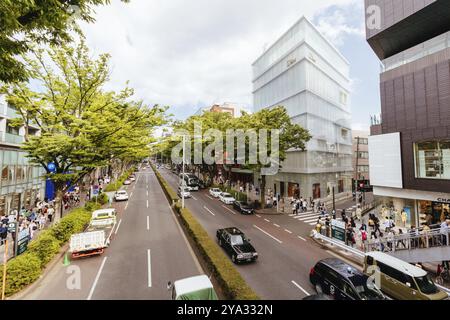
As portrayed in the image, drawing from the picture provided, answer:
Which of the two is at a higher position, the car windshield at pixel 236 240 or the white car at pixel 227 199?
the white car at pixel 227 199

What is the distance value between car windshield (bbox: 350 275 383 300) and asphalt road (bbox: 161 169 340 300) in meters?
2.19

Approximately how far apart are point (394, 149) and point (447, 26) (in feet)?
35.5

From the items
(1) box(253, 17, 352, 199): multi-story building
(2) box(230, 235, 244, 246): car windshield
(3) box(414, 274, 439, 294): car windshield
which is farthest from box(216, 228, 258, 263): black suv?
(1) box(253, 17, 352, 199): multi-story building

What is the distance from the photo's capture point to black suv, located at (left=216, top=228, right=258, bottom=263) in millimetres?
13195

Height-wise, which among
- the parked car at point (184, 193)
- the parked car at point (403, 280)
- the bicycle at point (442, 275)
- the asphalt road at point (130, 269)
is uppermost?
the parked car at point (184, 193)

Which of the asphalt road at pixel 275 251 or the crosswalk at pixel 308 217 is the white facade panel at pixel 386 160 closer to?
the crosswalk at pixel 308 217

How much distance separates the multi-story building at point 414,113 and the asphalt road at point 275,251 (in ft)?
28.7

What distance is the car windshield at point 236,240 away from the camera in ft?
46.5

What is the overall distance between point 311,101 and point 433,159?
1953cm

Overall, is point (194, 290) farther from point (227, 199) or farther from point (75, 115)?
point (227, 199)

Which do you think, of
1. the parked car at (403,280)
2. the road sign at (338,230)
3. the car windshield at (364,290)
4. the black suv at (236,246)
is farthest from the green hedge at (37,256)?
the road sign at (338,230)

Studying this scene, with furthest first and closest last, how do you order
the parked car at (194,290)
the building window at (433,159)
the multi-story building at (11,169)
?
the multi-story building at (11,169)
the building window at (433,159)
the parked car at (194,290)

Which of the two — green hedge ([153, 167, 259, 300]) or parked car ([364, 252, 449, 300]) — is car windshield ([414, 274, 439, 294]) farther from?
green hedge ([153, 167, 259, 300])
